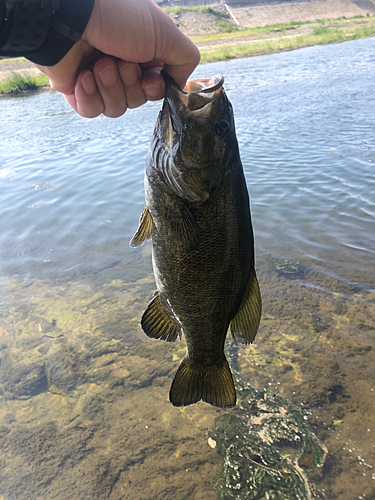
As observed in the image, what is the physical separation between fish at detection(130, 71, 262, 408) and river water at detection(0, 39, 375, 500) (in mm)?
1773

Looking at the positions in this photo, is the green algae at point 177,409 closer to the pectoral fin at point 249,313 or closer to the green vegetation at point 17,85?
the pectoral fin at point 249,313

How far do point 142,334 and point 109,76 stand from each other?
11.7 feet

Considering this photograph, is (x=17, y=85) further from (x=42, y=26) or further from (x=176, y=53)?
(x=42, y=26)

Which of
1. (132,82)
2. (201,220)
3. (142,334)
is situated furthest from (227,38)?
(201,220)

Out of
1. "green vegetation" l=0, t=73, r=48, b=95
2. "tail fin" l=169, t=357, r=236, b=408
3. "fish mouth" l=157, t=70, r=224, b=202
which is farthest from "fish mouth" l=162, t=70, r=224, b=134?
"green vegetation" l=0, t=73, r=48, b=95

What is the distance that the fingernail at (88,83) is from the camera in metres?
2.04

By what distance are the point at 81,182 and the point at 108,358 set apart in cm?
675

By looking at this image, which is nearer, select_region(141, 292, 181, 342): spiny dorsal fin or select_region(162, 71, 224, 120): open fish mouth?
select_region(162, 71, 224, 120): open fish mouth

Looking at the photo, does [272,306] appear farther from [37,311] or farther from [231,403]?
[37,311]

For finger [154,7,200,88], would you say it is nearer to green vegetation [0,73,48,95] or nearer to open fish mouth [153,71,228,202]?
open fish mouth [153,71,228,202]

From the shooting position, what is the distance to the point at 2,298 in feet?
19.4

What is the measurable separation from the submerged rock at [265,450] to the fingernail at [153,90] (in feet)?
10.00

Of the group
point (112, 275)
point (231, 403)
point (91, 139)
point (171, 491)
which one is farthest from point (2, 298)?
point (91, 139)

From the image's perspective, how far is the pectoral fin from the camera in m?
2.07
